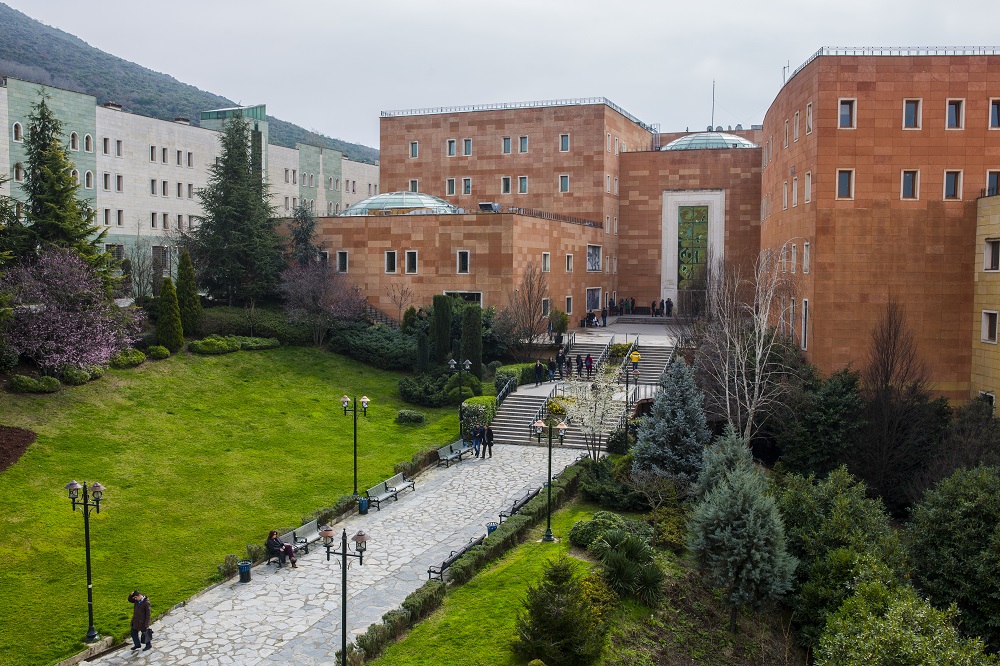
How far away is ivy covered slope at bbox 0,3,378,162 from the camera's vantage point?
8981 centimetres

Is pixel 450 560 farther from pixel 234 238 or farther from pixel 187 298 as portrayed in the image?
pixel 234 238

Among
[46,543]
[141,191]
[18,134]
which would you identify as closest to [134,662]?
[46,543]

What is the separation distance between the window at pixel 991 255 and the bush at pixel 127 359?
3219cm

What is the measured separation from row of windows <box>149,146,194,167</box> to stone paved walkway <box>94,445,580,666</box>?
37.2 m

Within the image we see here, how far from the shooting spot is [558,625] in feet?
51.6

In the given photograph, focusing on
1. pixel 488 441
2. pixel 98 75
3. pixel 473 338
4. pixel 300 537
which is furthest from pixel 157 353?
pixel 98 75

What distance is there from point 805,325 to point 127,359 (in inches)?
1056

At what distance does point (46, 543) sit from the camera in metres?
20.5

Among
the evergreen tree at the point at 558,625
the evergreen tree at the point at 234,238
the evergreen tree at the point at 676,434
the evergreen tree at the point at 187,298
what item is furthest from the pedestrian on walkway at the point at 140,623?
the evergreen tree at the point at 234,238

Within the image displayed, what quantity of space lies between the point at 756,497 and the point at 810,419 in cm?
1081

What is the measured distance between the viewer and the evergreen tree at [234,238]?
4241 cm

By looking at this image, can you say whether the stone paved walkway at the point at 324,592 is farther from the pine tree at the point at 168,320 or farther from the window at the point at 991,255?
the window at the point at 991,255

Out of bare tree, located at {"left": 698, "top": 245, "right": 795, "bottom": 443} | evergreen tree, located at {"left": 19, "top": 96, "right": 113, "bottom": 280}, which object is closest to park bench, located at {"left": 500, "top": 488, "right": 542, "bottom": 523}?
bare tree, located at {"left": 698, "top": 245, "right": 795, "bottom": 443}

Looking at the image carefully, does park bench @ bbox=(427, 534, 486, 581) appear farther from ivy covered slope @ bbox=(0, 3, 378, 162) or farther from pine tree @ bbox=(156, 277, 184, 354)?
ivy covered slope @ bbox=(0, 3, 378, 162)
